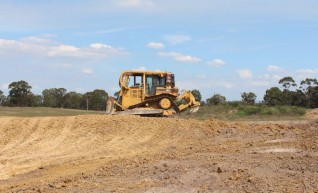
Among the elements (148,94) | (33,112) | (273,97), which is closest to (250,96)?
(273,97)

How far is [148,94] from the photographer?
27.1 metres

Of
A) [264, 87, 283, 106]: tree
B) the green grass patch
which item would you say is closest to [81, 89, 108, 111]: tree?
the green grass patch

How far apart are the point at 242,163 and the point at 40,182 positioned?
159 inches

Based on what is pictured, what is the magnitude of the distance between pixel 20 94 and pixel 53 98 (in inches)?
336

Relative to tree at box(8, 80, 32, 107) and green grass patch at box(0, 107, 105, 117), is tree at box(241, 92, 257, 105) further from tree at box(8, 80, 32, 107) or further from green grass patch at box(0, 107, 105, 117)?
tree at box(8, 80, 32, 107)

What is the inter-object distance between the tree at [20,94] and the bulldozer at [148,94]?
50018mm

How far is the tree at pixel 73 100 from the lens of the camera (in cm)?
8012

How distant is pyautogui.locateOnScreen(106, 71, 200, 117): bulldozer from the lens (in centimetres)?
2689

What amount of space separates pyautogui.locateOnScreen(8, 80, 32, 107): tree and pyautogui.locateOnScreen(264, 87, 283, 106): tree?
39.3 m

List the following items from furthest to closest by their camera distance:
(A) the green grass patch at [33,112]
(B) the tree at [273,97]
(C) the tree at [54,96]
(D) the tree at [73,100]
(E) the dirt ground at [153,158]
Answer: (C) the tree at [54,96] → (D) the tree at [73,100] → (B) the tree at [273,97] → (A) the green grass patch at [33,112] → (E) the dirt ground at [153,158]

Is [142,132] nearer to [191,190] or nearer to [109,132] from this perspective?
[109,132]

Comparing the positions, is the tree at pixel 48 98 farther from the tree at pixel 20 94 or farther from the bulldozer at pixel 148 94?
the bulldozer at pixel 148 94

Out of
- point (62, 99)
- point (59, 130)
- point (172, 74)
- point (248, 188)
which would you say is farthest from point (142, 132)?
point (62, 99)

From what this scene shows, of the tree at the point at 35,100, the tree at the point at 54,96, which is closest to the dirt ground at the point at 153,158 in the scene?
the tree at the point at 35,100
